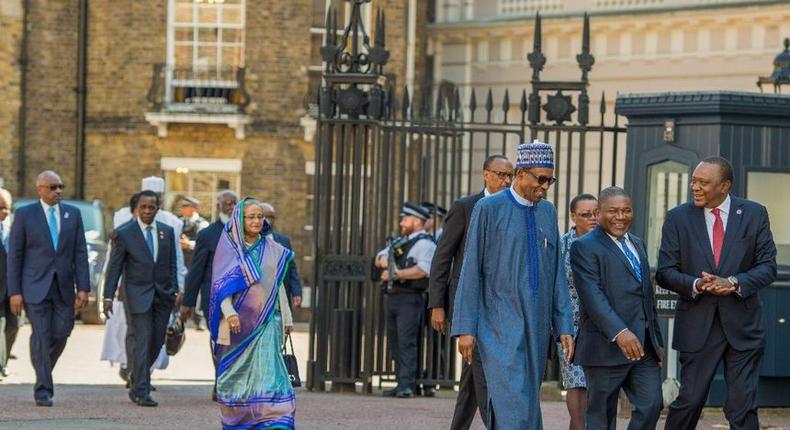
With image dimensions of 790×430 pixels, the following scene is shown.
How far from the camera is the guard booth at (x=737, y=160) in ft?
48.0

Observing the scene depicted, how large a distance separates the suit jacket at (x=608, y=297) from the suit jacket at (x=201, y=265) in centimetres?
509

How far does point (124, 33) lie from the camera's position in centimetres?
3275

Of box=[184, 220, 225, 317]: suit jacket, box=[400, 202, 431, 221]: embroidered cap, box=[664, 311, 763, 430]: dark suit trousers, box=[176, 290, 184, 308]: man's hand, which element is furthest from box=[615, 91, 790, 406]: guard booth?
box=[176, 290, 184, 308]: man's hand

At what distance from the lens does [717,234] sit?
11867 mm

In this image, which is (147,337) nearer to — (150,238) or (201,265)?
(201,265)

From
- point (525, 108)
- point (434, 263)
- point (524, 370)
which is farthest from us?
point (525, 108)

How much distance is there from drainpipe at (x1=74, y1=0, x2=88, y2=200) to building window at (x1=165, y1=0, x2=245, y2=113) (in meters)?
1.43

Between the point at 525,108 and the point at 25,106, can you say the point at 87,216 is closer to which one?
the point at 25,106

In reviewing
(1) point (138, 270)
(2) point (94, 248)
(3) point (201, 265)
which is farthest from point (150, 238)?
(2) point (94, 248)

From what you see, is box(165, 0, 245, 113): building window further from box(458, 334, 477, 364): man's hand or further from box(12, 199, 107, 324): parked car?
box(458, 334, 477, 364): man's hand

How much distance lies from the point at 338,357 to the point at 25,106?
54.5 ft

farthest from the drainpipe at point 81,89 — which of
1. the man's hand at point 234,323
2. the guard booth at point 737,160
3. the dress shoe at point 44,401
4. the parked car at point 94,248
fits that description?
the man's hand at point 234,323

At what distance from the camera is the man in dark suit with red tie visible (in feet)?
38.2

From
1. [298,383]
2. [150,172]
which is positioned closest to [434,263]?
[298,383]
